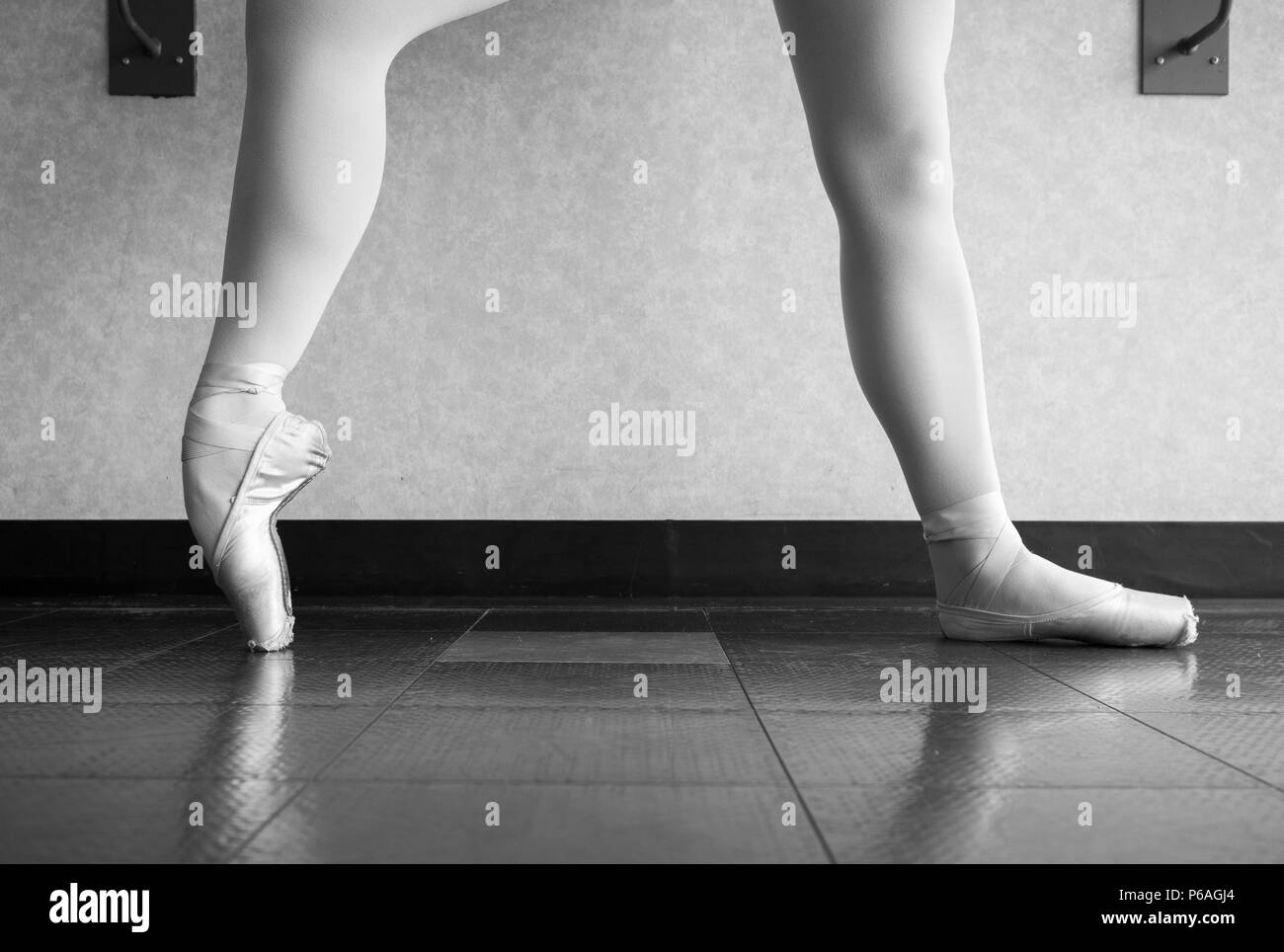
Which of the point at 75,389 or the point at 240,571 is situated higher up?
the point at 75,389

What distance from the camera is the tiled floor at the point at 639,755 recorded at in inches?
21.0

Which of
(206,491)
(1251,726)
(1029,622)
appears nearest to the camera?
(1251,726)

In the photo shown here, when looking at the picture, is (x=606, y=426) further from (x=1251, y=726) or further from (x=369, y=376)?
(x=1251, y=726)

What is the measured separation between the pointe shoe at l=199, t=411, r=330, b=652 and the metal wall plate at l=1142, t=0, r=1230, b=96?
1567 millimetres

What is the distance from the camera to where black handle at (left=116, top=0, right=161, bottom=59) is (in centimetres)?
181

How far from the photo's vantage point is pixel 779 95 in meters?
1.99

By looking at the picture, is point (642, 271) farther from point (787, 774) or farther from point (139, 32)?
point (787, 774)

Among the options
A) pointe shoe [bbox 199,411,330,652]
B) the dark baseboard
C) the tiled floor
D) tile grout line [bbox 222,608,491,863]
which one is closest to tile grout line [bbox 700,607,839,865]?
the tiled floor

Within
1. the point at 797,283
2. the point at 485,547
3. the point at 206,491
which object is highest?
the point at 797,283

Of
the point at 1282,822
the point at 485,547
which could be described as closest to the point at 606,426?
the point at 485,547

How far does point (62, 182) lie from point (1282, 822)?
2020 mm

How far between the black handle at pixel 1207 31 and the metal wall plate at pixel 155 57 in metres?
1.66

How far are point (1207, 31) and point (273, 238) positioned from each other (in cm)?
154

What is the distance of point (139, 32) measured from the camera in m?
1.88
